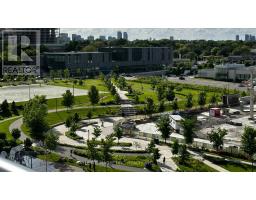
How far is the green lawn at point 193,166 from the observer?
7934 millimetres

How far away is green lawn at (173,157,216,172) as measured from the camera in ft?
26.0

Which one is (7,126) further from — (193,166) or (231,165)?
(231,165)

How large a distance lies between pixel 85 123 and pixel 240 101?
19.9 feet

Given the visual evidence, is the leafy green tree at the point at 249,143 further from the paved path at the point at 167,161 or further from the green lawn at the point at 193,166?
the paved path at the point at 167,161

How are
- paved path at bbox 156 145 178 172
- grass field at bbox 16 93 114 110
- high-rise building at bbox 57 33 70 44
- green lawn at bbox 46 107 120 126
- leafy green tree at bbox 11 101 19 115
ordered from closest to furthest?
paved path at bbox 156 145 178 172 < green lawn at bbox 46 107 120 126 < leafy green tree at bbox 11 101 19 115 < grass field at bbox 16 93 114 110 < high-rise building at bbox 57 33 70 44

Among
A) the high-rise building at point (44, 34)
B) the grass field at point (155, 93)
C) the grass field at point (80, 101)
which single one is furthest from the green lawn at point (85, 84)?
the high-rise building at point (44, 34)

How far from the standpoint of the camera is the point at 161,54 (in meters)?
31.3

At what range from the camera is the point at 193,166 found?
26.8 ft

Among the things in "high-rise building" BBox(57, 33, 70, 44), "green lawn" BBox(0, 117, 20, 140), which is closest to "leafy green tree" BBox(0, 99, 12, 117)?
"green lawn" BBox(0, 117, 20, 140)

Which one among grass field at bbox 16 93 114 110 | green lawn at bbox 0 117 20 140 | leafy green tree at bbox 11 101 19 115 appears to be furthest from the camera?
grass field at bbox 16 93 114 110

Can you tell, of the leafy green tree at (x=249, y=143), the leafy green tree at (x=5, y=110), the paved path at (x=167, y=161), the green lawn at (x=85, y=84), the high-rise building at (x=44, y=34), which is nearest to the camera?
the paved path at (x=167, y=161)

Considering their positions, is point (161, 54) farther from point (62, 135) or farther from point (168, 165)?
point (168, 165)

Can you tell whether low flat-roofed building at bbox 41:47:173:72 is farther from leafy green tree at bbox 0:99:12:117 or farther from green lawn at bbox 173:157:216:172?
green lawn at bbox 173:157:216:172

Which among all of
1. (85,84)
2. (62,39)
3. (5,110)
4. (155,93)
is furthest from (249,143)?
(62,39)
